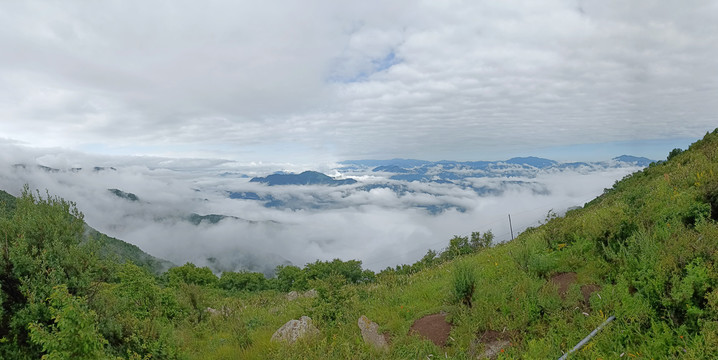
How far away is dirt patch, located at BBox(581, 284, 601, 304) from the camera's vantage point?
265 inches

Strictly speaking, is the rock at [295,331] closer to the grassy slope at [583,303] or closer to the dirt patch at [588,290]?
the grassy slope at [583,303]

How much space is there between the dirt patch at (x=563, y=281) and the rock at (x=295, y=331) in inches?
203

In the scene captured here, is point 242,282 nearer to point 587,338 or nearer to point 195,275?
point 195,275

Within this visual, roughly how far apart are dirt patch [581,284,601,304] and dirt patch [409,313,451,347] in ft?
8.59

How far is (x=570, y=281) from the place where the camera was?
7500 millimetres

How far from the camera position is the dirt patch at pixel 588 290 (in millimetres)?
6734

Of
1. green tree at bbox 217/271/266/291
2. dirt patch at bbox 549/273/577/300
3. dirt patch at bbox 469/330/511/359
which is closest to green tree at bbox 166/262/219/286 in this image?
green tree at bbox 217/271/266/291

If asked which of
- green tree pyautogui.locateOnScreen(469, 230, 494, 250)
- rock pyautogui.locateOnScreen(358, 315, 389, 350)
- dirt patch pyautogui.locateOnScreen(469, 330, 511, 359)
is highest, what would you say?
dirt patch pyautogui.locateOnScreen(469, 330, 511, 359)

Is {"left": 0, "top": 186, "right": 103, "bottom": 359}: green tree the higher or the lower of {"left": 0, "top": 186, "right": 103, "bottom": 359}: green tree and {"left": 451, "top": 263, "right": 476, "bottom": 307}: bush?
the higher

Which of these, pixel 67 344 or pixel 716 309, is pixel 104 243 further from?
pixel 716 309

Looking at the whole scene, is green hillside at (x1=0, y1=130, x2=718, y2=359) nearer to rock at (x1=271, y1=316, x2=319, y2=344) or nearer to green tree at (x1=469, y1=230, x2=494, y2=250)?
rock at (x1=271, y1=316, x2=319, y2=344)

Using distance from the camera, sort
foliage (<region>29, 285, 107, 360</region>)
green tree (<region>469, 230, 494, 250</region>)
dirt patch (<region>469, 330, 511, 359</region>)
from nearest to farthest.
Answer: foliage (<region>29, 285, 107, 360</region>) → dirt patch (<region>469, 330, 511, 359</region>) → green tree (<region>469, 230, 494, 250</region>)

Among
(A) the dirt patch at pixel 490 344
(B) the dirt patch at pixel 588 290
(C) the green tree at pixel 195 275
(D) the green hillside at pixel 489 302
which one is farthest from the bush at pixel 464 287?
(C) the green tree at pixel 195 275

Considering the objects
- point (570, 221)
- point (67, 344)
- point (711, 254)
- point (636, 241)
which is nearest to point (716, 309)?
point (711, 254)
